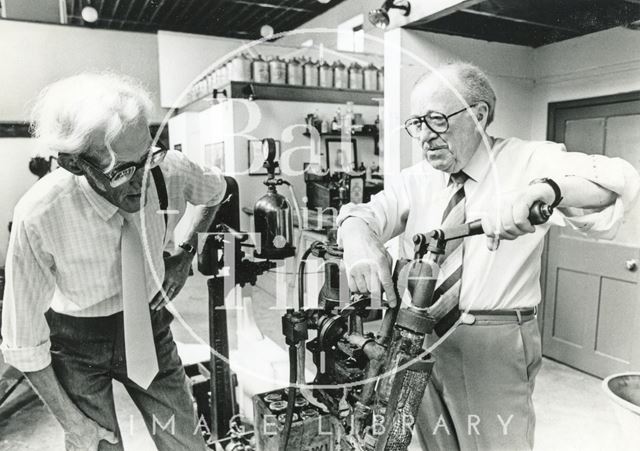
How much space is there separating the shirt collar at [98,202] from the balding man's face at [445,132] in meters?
0.96

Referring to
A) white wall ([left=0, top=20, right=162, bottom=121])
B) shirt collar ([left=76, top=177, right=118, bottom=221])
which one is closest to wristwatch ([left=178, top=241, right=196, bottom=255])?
shirt collar ([left=76, top=177, right=118, bottom=221])

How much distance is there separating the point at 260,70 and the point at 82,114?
14.0ft

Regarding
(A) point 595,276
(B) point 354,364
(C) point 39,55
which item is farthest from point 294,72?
(B) point 354,364

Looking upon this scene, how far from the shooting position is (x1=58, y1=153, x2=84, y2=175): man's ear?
124 centimetres

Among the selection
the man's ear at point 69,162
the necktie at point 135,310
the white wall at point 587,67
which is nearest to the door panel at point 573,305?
the white wall at point 587,67

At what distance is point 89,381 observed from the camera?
146cm

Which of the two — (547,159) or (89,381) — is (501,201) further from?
(89,381)

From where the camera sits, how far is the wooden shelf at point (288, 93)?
16.9ft

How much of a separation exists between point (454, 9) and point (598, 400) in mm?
2657

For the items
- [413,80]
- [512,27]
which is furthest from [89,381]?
[512,27]

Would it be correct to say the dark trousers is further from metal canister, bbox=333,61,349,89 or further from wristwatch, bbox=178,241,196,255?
metal canister, bbox=333,61,349,89

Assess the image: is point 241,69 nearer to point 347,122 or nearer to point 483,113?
point 347,122

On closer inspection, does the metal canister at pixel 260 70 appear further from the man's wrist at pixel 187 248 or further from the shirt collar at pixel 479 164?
the shirt collar at pixel 479 164

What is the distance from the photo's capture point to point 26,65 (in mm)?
5340
